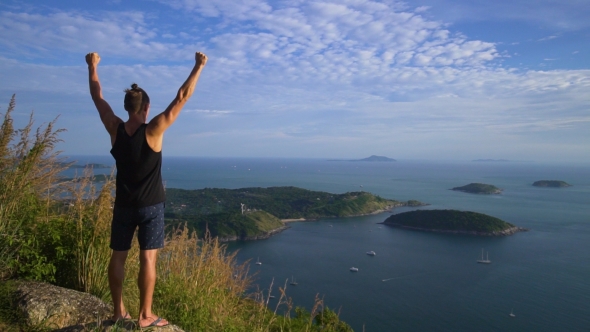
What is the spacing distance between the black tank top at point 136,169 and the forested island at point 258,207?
37.6 m

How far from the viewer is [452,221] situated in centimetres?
4466

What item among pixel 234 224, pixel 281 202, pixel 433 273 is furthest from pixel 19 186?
pixel 281 202

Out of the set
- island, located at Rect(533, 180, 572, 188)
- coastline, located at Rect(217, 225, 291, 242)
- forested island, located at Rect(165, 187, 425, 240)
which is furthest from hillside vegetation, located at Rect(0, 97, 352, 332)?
island, located at Rect(533, 180, 572, 188)

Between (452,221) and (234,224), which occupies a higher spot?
(452,221)

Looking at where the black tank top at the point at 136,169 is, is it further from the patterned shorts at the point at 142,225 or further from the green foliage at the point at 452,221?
the green foliage at the point at 452,221

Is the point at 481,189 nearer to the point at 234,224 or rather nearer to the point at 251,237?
the point at 251,237

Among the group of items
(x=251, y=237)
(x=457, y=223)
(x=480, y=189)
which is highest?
(x=480, y=189)

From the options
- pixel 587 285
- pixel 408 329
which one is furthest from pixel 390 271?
pixel 587 285

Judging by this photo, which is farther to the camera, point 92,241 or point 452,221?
point 452,221

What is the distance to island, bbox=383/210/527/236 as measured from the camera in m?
43.0

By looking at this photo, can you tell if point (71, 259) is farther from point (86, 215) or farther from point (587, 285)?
point (587, 285)

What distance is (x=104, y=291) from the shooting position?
105 inches

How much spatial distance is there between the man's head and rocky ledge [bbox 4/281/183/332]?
1021 millimetres

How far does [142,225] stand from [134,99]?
1.98ft
